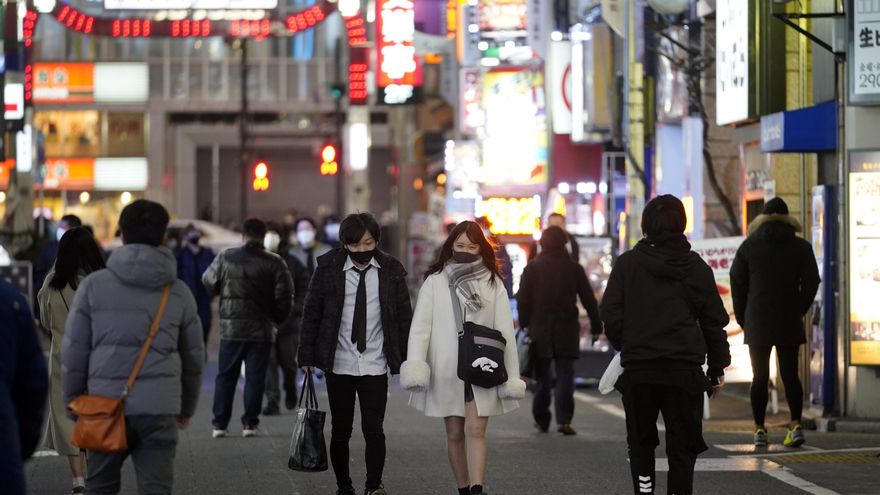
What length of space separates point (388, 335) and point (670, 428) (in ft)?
7.08

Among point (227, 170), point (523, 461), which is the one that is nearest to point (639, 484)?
point (523, 461)

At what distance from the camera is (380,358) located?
11.0m

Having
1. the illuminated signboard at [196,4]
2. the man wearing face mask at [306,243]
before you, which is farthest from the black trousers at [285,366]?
the illuminated signboard at [196,4]

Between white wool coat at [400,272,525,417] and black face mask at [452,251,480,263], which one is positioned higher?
black face mask at [452,251,480,263]

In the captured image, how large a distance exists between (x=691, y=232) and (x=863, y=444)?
26.4ft

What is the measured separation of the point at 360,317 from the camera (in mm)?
11000

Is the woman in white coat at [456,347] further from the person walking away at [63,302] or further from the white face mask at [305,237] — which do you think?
the white face mask at [305,237]

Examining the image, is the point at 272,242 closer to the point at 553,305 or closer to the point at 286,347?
the point at 286,347

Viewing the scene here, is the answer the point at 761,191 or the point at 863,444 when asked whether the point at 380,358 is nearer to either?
the point at 863,444

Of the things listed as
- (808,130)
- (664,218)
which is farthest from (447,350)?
(808,130)

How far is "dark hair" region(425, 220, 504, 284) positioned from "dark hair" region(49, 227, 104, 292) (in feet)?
Result: 6.56

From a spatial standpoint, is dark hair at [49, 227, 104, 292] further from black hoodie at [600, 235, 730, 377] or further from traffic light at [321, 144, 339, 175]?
traffic light at [321, 144, 339, 175]

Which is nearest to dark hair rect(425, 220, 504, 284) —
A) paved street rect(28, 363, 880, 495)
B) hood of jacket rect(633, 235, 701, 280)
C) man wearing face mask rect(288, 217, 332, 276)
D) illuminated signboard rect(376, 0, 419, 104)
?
hood of jacket rect(633, 235, 701, 280)

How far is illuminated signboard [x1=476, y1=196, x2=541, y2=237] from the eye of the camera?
32188mm
